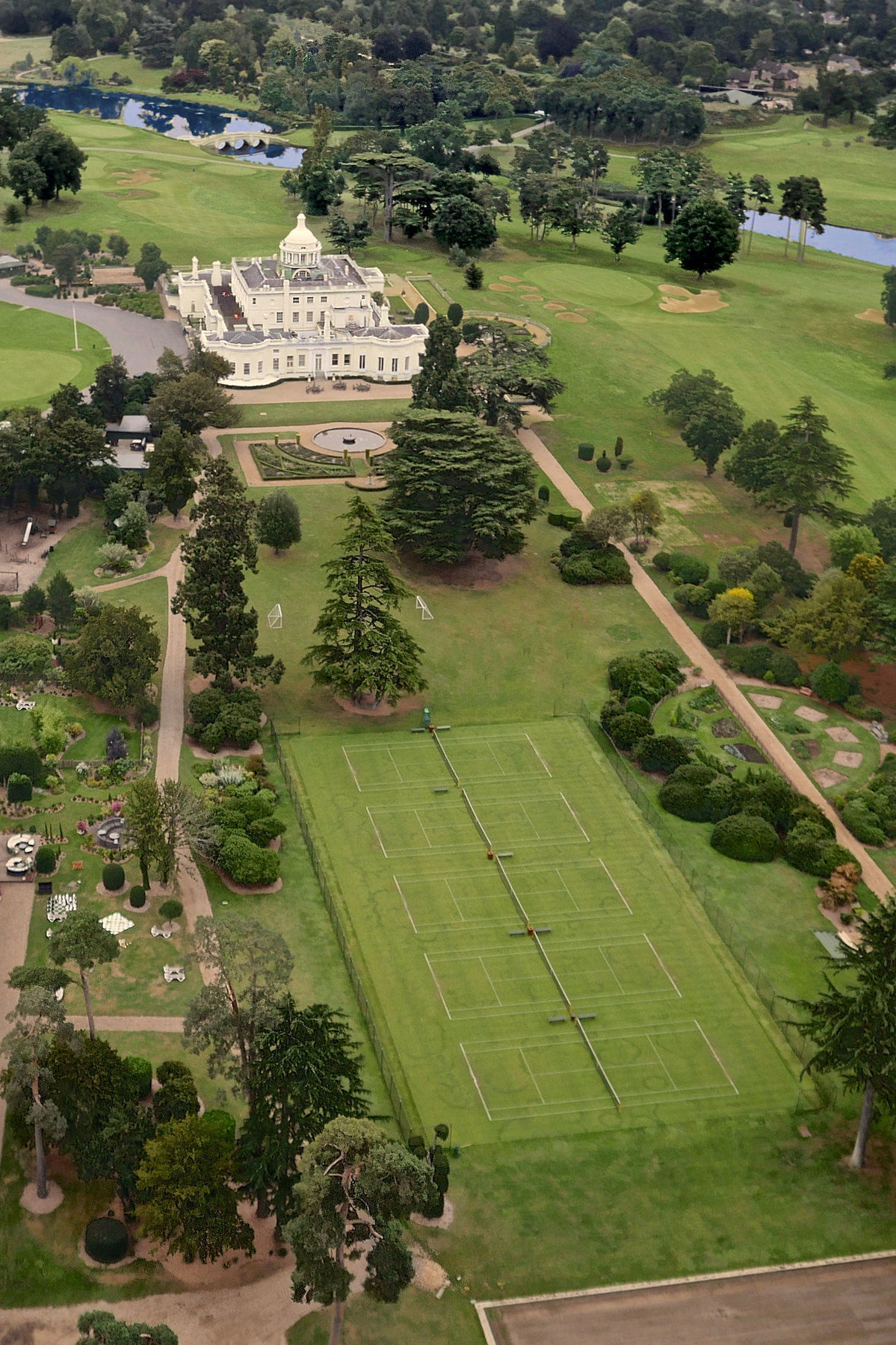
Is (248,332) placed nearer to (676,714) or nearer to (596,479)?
(596,479)

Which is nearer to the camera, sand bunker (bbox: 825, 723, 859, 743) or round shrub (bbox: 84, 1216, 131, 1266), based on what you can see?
round shrub (bbox: 84, 1216, 131, 1266)

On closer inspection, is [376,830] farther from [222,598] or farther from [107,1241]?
[107,1241]

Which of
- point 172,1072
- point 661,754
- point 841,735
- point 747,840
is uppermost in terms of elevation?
point 661,754

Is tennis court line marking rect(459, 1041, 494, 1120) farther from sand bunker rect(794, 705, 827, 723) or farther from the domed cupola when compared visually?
the domed cupola

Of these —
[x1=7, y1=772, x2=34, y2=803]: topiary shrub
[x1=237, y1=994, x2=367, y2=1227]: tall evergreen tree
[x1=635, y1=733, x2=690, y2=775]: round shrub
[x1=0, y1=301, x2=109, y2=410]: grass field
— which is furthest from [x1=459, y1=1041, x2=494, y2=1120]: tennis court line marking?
[x1=0, y1=301, x2=109, y2=410]: grass field

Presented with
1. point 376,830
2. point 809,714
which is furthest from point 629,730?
point 376,830

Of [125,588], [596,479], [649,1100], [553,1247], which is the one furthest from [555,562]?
[553,1247]
